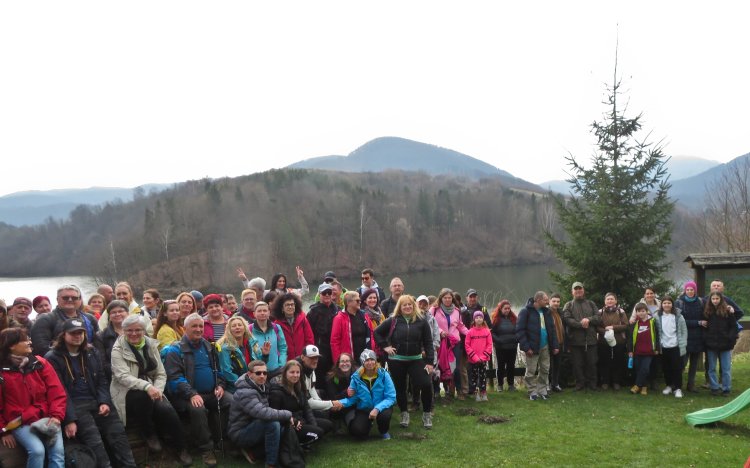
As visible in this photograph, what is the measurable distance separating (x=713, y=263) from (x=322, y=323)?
8596 millimetres

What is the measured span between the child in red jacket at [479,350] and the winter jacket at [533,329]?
74cm

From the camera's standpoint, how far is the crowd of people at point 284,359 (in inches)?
220

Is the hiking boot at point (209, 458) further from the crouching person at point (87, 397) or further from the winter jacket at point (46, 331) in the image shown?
the winter jacket at point (46, 331)

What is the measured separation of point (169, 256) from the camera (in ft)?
201

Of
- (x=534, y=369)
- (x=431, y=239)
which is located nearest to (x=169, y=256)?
(x=431, y=239)

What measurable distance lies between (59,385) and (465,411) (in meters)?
6.12

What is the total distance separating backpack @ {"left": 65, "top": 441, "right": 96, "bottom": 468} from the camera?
526 cm

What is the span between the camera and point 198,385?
254 inches

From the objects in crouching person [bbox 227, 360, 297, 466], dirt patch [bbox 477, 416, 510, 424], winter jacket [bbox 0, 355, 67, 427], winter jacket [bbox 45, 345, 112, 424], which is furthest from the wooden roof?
winter jacket [bbox 0, 355, 67, 427]

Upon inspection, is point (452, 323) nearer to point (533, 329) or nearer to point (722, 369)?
point (533, 329)

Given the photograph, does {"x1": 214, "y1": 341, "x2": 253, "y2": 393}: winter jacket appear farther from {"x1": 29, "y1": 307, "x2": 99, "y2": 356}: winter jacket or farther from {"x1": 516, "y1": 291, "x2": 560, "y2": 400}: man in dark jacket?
{"x1": 516, "y1": 291, "x2": 560, "y2": 400}: man in dark jacket

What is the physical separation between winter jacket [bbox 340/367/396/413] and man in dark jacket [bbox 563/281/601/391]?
462 centimetres

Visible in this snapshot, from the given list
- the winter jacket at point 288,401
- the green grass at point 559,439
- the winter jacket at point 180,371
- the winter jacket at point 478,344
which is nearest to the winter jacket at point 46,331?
the winter jacket at point 180,371

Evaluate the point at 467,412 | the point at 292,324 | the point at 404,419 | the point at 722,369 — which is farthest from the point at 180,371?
the point at 722,369
